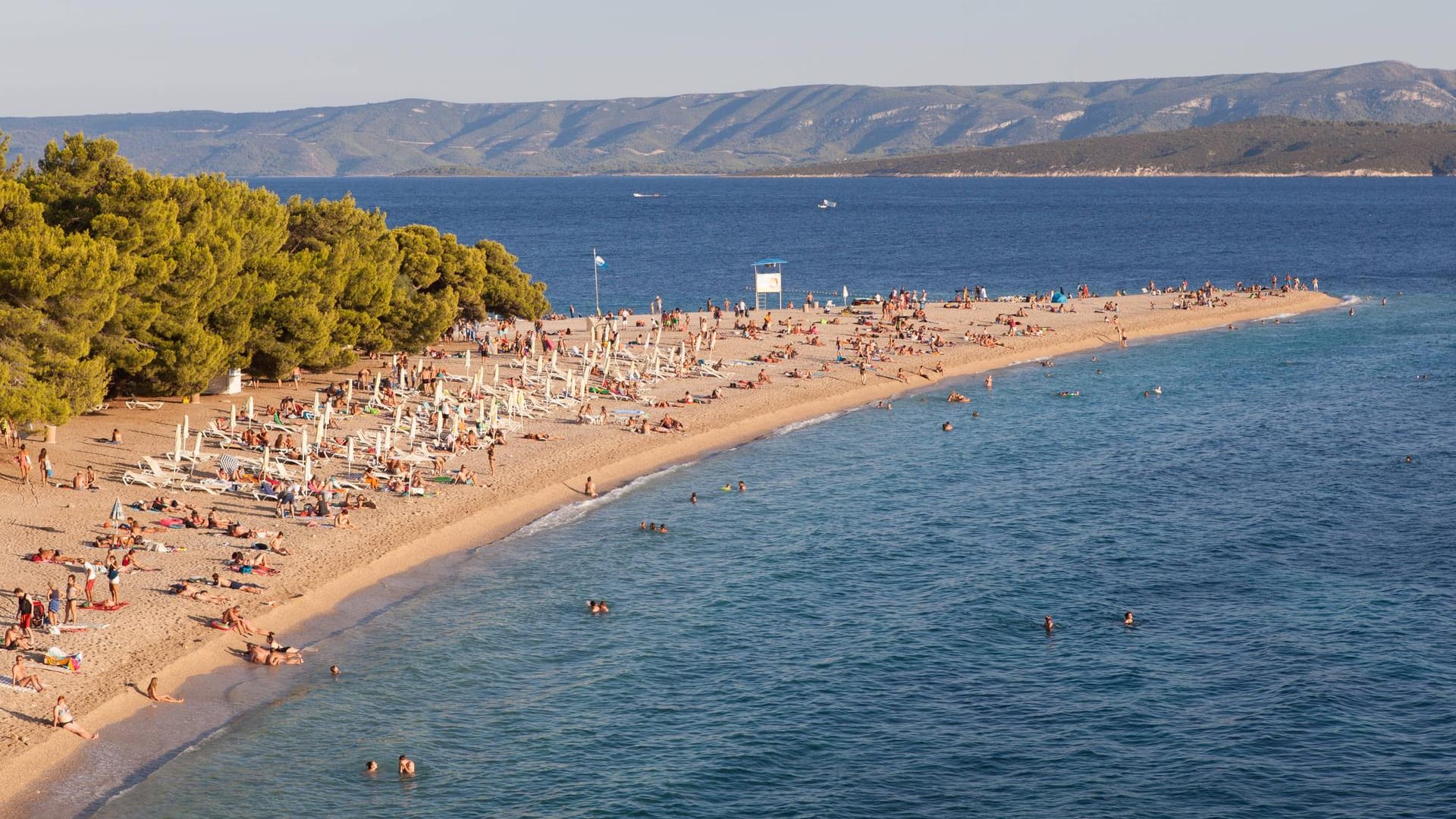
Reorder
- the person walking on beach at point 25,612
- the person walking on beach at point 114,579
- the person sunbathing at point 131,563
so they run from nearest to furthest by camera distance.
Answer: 1. the person walking on beach at point 25,612
2. the person walking on beach at point 114,579
3. the person sunbathing at point 131,563

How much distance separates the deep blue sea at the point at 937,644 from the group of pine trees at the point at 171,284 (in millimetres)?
14135

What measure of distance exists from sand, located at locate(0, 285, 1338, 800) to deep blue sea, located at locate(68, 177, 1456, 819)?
60.5 inches

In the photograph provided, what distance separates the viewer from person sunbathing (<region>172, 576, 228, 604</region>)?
3006 centimetres

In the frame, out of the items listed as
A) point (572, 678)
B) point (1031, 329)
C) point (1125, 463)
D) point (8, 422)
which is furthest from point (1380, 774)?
point (1031, 329)

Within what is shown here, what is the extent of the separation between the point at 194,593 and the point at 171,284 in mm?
16545

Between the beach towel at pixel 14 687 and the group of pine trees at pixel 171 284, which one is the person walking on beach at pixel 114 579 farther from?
the group of pine trees at pixel 171 284

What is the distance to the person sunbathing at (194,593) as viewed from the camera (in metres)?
30.1

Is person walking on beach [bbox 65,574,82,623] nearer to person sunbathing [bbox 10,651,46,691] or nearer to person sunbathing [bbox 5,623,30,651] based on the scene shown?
person sunbathing [bbox 5,623,30,651]

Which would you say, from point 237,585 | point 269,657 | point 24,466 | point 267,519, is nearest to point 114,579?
point 237,585

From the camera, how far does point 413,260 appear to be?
196 ft

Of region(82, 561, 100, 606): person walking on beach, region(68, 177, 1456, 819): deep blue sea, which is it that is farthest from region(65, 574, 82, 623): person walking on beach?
region(68, 177, 1456, 819): deep blue sea

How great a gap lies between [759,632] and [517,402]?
20672 mm

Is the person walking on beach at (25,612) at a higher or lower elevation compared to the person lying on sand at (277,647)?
higher

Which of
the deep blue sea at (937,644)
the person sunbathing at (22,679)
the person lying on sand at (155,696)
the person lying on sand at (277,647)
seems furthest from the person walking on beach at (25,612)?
the person lying on sand at (277,647)
